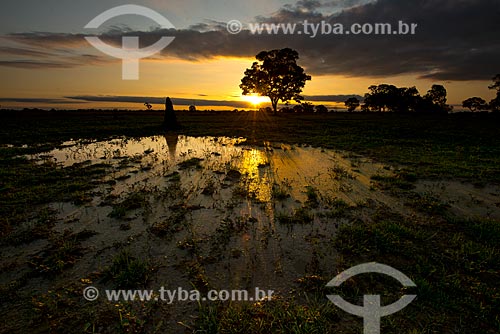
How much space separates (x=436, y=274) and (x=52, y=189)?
11.8 m

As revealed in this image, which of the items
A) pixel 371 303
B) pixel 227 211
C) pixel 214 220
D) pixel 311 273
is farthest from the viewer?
pixel 227 211

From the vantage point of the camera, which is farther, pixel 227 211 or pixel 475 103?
pixel 475 103

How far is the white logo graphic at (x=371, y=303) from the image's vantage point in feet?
12.2

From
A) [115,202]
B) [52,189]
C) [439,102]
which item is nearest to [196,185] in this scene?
[115,202]

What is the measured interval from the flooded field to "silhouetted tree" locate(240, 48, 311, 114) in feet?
155

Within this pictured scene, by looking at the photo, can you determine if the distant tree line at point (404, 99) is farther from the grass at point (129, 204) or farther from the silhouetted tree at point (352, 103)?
the grass at point (129, 204)

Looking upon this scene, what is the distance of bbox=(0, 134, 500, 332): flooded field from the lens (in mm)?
4664

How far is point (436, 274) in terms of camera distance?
4.70 metres

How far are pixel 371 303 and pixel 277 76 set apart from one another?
57.6 metres

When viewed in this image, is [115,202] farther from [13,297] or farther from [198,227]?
[13,297]

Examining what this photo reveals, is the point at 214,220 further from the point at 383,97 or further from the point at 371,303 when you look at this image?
the point at 383,97

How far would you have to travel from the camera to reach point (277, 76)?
56656 mm

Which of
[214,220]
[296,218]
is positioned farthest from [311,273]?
[214,220]

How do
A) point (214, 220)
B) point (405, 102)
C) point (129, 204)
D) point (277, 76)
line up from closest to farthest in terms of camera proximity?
point (214, 220) → point (129, 204) → point (277, 76) → point (405, 102)
